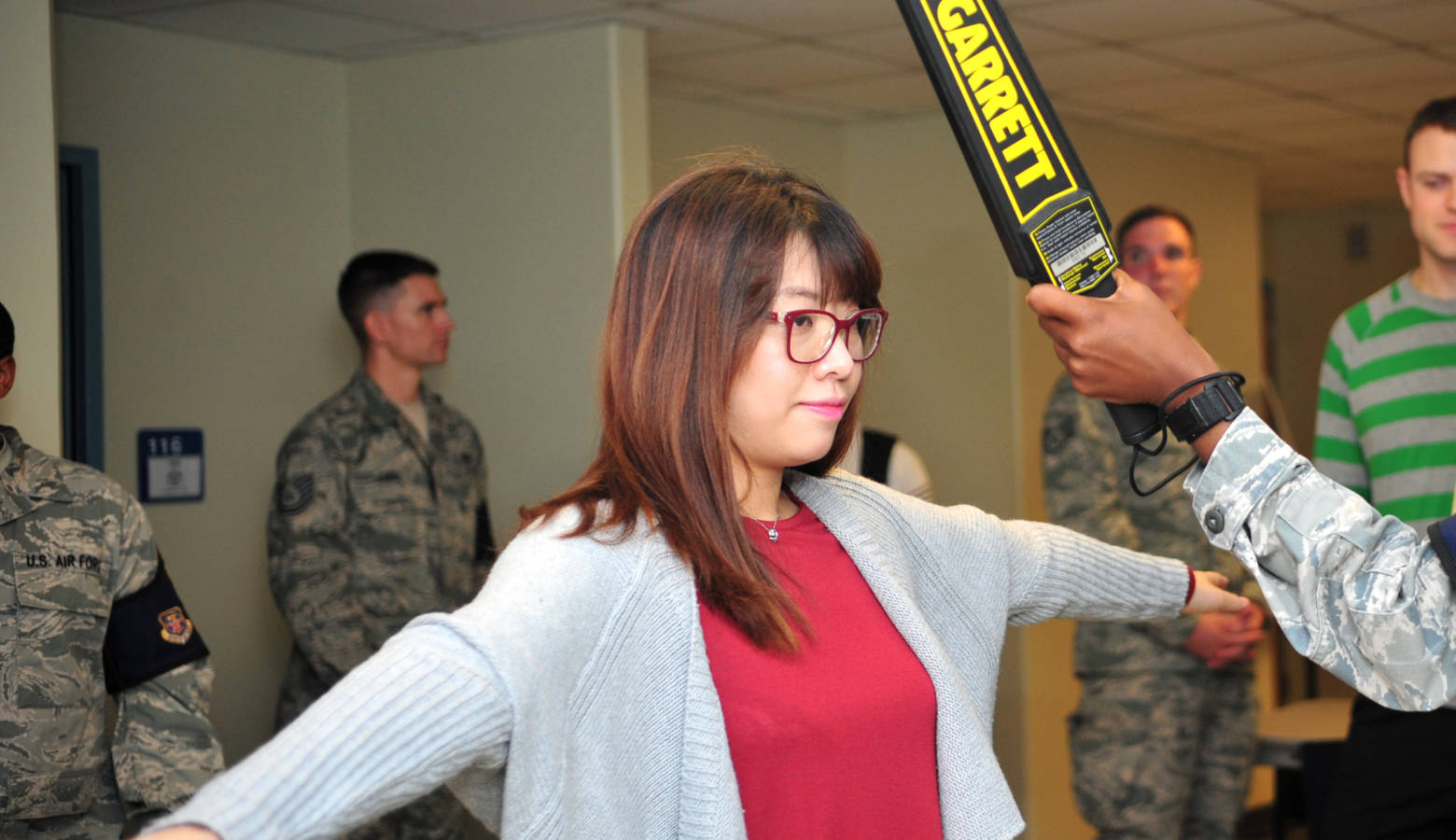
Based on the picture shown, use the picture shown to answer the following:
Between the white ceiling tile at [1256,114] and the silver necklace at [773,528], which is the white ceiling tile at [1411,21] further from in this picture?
the silver necklace at [773,528]

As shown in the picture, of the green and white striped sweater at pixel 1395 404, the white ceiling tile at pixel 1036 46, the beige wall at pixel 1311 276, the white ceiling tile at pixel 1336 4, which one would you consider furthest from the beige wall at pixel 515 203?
the beige wall at pixel 1311 276

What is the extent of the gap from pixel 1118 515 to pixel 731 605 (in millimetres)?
2363

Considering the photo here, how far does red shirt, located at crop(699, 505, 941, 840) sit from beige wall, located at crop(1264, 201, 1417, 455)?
7893 millimetres

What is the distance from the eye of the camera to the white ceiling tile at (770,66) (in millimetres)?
4484

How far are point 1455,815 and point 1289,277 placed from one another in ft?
22.7

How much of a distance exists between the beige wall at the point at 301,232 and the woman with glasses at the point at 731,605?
2.35m

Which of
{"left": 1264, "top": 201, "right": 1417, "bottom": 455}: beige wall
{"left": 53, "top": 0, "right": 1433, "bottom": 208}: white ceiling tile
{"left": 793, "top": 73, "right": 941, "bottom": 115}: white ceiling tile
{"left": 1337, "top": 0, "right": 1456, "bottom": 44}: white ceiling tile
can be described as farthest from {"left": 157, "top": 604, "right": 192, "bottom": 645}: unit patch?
{"left": 1264, "top": 201, "right": 1417, "bottom": 455}: beige wall

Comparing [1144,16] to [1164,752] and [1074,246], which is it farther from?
[1074,246]

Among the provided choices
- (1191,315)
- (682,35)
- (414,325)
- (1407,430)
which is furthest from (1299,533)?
(1191,315)

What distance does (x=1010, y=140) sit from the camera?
1.37 metres

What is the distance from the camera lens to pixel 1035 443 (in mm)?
5398

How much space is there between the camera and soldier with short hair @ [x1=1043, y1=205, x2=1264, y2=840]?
3553mm

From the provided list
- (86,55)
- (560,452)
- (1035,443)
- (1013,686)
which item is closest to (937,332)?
(1035,443)

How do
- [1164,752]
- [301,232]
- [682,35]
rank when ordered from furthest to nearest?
1. [301,232]
2. [682,35]
3. [1164,752]
